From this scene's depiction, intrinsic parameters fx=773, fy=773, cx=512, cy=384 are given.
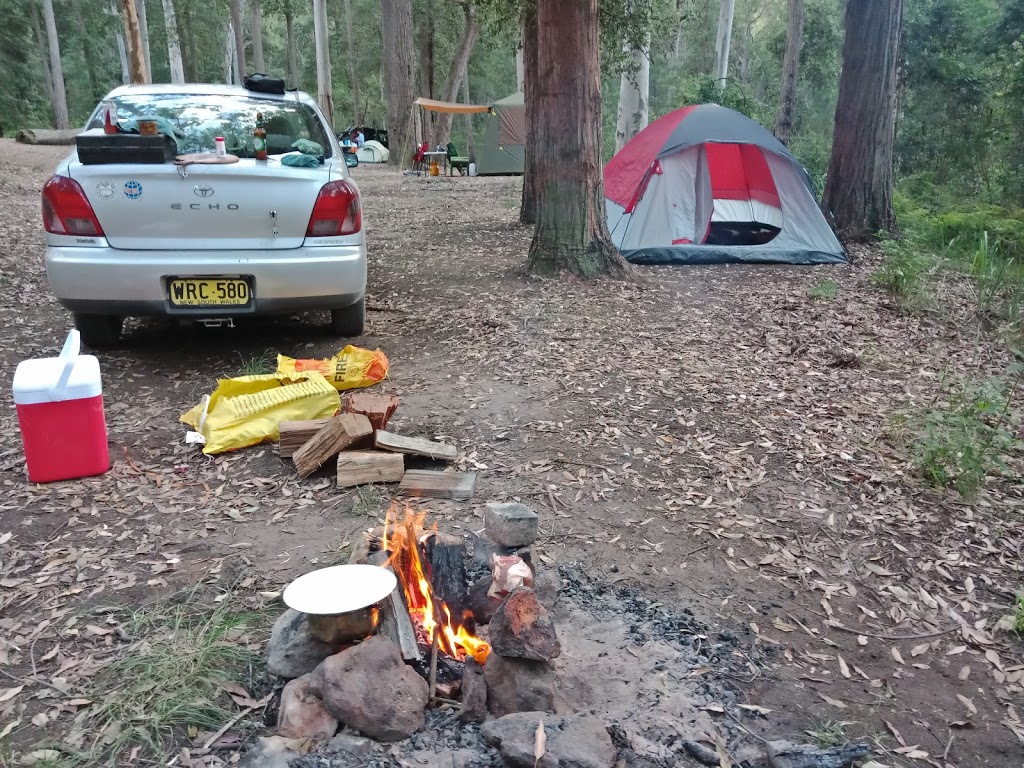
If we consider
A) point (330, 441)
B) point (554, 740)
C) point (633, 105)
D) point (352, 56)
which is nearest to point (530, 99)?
point (330, 441)

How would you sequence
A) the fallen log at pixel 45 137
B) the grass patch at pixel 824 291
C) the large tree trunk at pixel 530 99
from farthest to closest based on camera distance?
the fallen log at pixel 45 137, the large tree trunk at pixel 530 99, the grass patch at pixel 824 291

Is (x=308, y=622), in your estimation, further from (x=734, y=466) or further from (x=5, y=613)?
(x=734, y=466)

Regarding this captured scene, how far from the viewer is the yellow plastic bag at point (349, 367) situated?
4.68 meters

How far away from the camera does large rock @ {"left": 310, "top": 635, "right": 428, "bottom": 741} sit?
6.70 ft

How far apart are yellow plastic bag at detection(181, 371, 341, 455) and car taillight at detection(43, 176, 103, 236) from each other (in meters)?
1.28

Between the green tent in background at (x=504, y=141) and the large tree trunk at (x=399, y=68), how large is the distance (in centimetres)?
457

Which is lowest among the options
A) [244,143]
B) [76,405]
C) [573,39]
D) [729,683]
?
[729,683]

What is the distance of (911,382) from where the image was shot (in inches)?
198

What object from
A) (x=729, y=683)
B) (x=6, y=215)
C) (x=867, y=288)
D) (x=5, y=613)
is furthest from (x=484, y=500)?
(x=6, y=215)

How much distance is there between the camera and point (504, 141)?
2805 centimetres

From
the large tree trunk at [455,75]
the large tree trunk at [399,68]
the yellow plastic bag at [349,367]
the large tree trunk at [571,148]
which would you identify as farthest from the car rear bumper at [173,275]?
the large tree trunk at [455,75]

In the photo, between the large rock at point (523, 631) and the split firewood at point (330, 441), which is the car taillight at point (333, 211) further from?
the large rock at point (523, 631)

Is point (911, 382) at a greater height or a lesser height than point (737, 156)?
lesser

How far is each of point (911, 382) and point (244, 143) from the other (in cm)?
469
